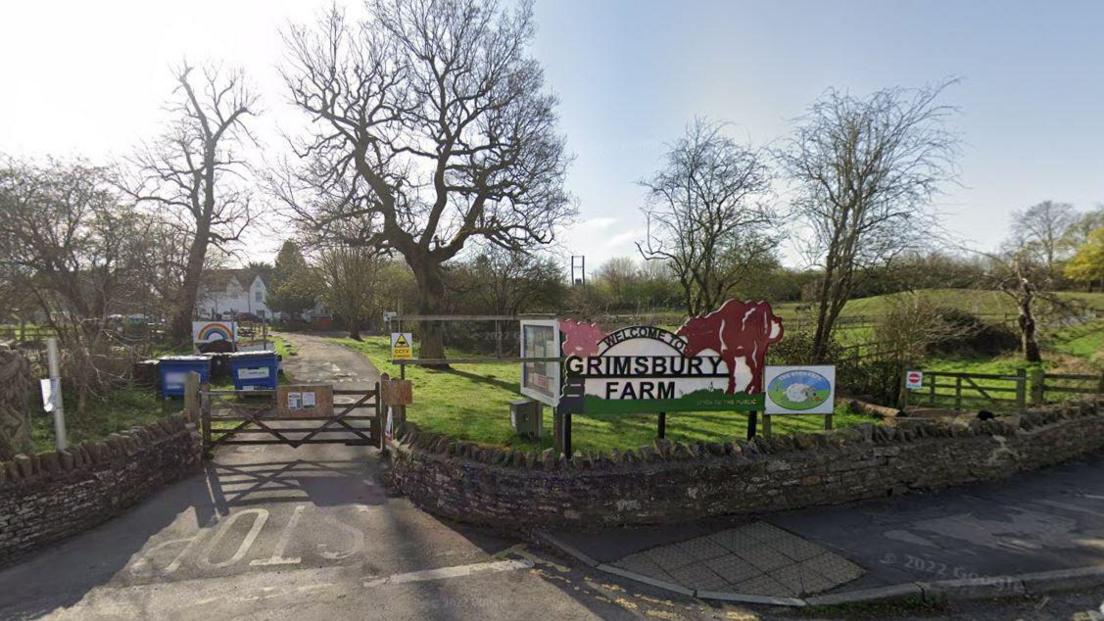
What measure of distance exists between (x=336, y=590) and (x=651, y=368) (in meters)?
4.85

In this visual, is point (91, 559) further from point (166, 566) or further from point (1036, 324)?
point (1036, 324)

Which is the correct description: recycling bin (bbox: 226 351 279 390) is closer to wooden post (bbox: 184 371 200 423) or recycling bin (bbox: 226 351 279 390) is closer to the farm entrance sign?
wooden post (bbox: 184 371 200 423)

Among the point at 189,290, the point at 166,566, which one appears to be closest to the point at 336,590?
the point at 166,566

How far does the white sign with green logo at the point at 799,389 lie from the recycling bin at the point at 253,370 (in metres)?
13.7

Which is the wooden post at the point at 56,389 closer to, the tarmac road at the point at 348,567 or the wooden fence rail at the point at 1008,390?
the tarmac road at the point at 348,567

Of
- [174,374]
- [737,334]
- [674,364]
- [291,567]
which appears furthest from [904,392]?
[174,374]

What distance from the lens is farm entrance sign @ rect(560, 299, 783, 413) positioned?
7.46 metres

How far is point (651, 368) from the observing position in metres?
7.61

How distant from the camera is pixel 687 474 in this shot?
691 cm

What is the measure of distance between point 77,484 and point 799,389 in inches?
427

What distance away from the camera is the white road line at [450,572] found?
598 cm

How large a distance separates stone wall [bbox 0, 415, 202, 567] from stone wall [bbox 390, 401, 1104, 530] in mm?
4313

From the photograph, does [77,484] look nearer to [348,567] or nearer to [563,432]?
[348,567]

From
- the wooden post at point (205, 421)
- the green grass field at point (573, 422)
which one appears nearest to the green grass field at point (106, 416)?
the wooden post at point (205, 421)
